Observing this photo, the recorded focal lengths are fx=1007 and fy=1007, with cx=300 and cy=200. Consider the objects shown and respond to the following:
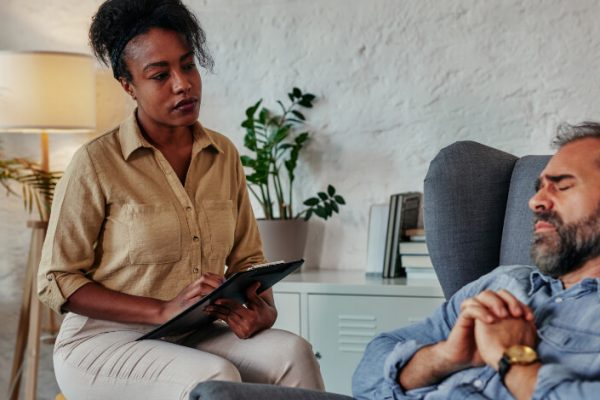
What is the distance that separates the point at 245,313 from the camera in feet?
7.79

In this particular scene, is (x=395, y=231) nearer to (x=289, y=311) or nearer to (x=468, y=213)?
(x=289, y=311)

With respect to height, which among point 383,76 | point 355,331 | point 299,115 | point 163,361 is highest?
point 383,76

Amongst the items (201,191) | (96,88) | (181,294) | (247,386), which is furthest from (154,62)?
(96,88)

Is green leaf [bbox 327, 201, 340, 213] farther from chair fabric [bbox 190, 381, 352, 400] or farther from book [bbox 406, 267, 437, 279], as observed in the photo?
chair fabric [bbox 190, 381, 352, 400]

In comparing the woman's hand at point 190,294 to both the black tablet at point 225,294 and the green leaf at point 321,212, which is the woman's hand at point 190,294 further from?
the green leaf at point 321,212

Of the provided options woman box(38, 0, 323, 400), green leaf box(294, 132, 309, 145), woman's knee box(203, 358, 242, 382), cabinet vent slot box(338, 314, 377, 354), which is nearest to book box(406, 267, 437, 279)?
cabinet vent slot box(338, 314, 377, 354)

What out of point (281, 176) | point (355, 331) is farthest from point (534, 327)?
point (281, 176)

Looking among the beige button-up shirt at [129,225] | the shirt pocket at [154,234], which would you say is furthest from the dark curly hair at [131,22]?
the shirt pocket at [154,234]

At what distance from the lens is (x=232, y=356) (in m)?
2.34

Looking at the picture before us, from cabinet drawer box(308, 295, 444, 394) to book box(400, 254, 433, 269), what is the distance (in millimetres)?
212

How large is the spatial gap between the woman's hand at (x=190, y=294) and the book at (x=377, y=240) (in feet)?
3.76

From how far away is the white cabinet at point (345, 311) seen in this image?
3092 millimetres

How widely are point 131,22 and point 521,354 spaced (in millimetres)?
1340

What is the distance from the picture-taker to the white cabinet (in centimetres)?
309
